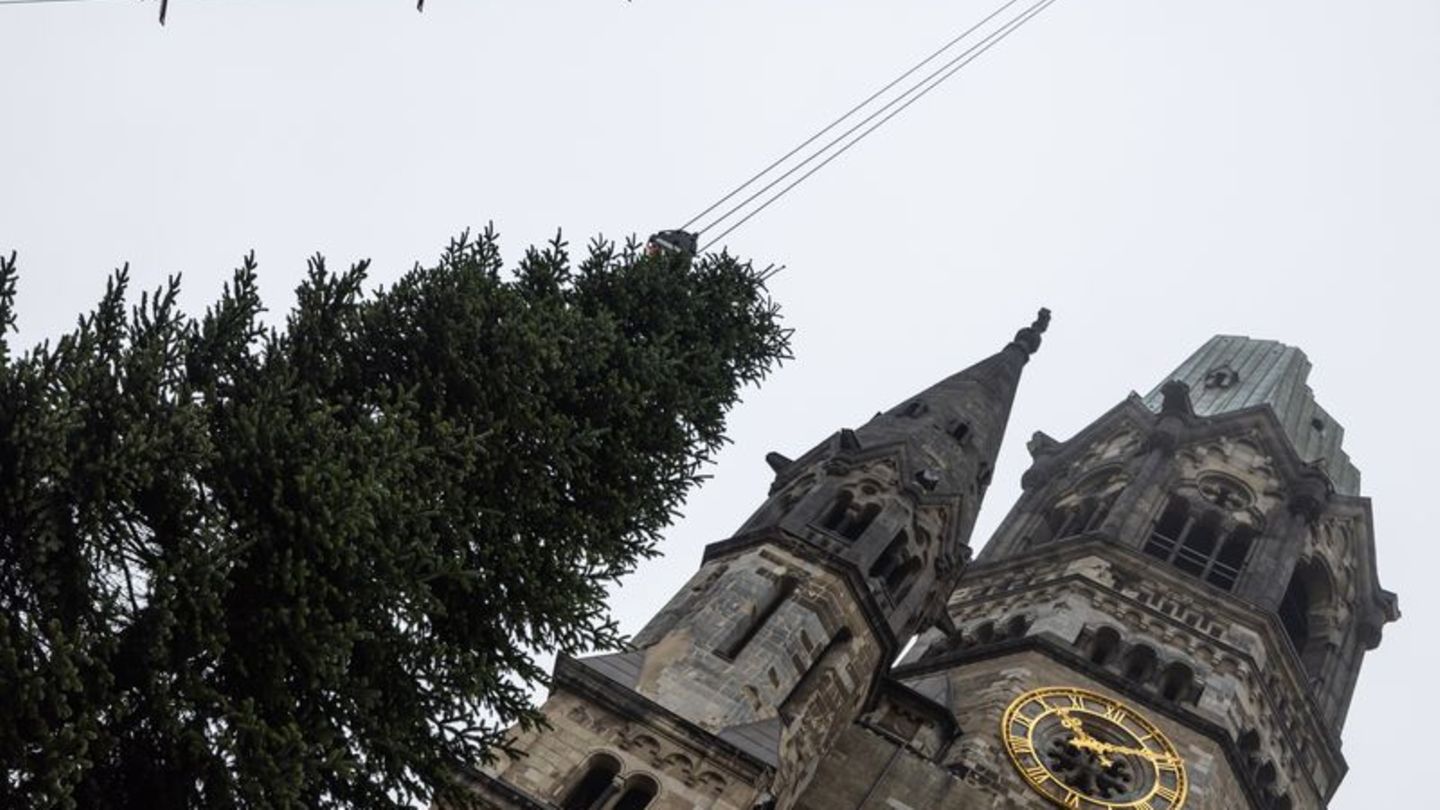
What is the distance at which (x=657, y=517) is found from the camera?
1697 centimetres

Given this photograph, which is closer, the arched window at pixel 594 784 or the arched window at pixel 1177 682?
the arched window at pixel 594 784

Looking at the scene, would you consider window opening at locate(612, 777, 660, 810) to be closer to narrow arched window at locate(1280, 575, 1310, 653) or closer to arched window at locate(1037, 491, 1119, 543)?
arched window at locate(1037, 491, 1119, 543)

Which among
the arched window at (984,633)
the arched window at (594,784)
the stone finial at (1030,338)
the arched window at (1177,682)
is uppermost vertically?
the stone finial at (1030,338)

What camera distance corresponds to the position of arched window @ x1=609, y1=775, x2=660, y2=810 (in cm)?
2112

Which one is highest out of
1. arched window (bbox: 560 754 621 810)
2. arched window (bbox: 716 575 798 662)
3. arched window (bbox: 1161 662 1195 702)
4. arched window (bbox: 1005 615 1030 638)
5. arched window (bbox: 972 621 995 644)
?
arched window (bbox: 1161 662 1195 702)

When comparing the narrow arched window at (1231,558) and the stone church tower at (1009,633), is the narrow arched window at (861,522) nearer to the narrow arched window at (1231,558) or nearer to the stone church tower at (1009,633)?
the stone church tower at (1009,633)

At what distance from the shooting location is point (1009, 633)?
34719 millimetres

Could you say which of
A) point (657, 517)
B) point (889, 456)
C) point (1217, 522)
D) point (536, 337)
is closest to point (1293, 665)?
point (1217, 522)

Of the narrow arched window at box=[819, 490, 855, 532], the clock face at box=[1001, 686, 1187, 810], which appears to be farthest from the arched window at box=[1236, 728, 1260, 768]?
the narrow arched window at box=[819, 490, 855, 532]

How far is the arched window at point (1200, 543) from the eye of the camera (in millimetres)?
37656

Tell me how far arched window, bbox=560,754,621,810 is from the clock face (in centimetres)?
1082

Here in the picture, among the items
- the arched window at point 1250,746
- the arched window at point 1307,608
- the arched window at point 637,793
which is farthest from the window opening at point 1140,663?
the arched window at point 637,793

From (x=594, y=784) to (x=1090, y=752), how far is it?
12.6 m

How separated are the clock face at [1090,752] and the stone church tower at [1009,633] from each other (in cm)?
4
